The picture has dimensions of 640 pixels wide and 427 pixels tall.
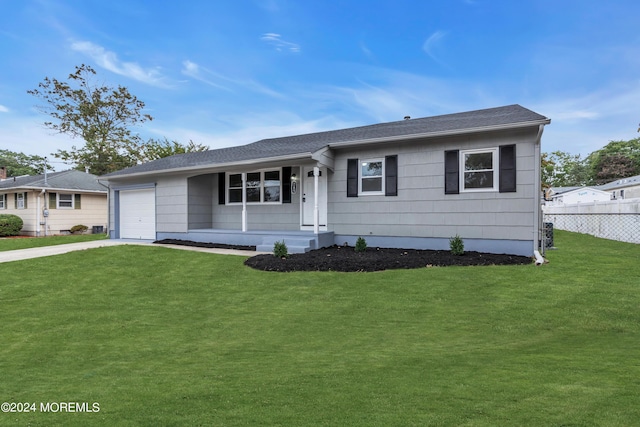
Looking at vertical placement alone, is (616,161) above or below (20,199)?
above

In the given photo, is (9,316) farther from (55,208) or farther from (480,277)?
(55,208)

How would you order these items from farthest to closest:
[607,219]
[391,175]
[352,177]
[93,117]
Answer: [93,117]
[607,219]
[352,177]
[391,175]

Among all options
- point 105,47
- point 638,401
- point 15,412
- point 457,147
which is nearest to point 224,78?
point 105,47

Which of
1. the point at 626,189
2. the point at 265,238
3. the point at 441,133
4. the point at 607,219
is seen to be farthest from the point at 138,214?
the point at 626,189

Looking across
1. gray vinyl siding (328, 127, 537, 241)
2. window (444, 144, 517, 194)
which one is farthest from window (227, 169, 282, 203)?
window (444, 144, 517, 194)

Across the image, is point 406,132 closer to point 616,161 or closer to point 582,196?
point 582,196

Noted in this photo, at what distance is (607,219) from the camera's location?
1485 centimetres

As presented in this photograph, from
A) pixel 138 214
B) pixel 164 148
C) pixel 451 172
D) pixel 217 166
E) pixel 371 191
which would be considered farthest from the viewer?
pixel 164 148

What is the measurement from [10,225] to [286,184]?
18002mm

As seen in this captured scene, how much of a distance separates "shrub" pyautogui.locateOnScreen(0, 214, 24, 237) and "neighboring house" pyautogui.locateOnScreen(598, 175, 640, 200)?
43096mm

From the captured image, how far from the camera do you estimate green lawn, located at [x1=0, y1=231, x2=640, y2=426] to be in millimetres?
2562

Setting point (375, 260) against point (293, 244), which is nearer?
point (375, 260)

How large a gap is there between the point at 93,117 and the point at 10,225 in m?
14.6

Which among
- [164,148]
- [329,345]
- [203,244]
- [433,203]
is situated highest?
[164,148]
